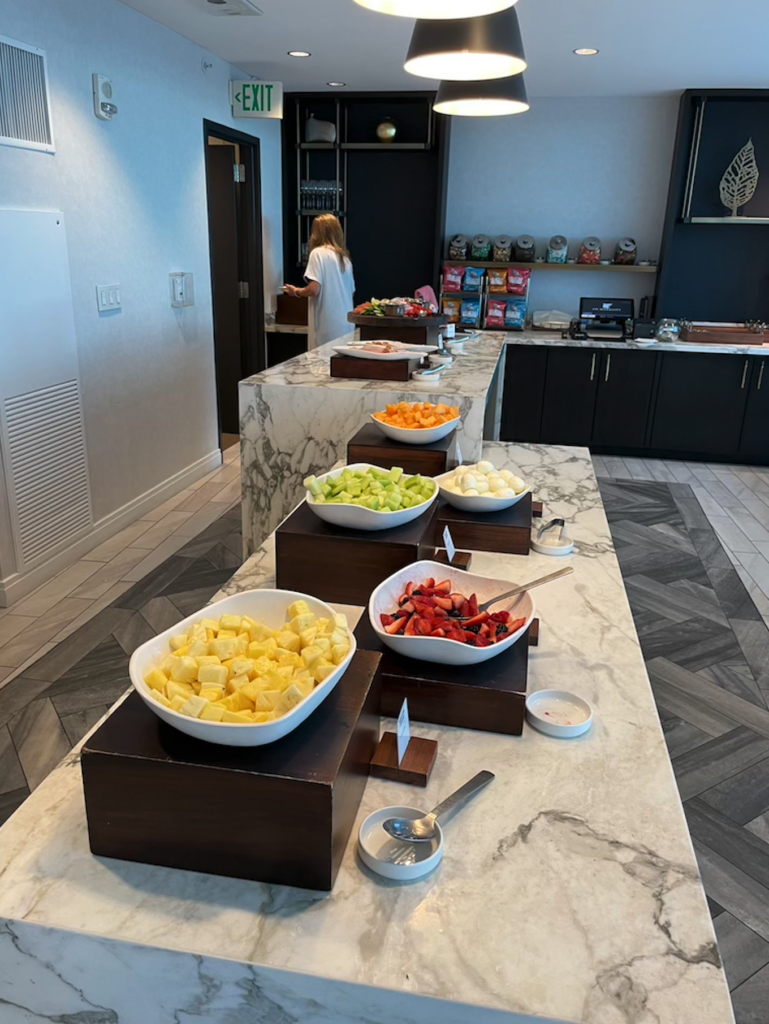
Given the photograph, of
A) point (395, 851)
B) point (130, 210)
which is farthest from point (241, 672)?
point (130, 210)

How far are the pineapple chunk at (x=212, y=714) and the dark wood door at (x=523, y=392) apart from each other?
5272 mm

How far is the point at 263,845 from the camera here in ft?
3.03

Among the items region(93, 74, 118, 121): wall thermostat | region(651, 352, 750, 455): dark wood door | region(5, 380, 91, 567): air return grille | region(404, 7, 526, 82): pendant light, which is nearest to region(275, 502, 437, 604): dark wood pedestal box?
region(404, 7, 526, 82): pendant light

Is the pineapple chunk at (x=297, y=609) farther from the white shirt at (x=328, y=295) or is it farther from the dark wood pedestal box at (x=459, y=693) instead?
the white shirt at (x=328, y=295)

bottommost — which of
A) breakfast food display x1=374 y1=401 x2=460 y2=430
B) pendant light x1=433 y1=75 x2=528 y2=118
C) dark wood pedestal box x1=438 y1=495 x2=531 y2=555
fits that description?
Answer: dark wood pedestal box x1=438 y1=495 x2=531 y2=555

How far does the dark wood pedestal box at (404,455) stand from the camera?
7.33 feet

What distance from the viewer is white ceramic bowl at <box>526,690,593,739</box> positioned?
1235 mm

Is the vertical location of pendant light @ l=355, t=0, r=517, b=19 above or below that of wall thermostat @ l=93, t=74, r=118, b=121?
below

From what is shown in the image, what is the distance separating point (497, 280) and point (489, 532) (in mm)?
4679

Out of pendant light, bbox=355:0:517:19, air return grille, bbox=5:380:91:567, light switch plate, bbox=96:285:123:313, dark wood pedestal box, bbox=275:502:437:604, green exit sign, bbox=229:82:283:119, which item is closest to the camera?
pendant light, bbox=355:0:517:19

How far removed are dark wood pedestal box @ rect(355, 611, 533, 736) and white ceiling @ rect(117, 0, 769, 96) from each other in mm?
3476

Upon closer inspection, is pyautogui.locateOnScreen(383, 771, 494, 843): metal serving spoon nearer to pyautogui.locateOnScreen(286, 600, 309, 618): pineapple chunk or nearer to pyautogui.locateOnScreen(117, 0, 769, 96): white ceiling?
pyautogui.locateOnScreen(286, 600, 309, 618): pineapple chunk

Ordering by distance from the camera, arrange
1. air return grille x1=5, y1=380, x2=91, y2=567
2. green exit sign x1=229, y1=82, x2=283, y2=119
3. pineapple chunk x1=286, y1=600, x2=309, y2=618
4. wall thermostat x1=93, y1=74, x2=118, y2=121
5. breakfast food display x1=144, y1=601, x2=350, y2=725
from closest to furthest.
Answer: breakfast food display x1=144, y1=601, x2=350, y2=725, pineapple chunk x1=286, y1=600, x2=309, y2=618, air return grille x1=5, y1=380, x2=91, y2=567, wall thermostat x1=93, y1=74, x2=118, y2=121, green exit sign x1=229, y1=82, x2=283, y2=119

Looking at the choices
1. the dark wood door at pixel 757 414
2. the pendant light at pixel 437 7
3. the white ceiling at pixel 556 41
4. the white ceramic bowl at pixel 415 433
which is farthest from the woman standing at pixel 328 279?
the pendant light at pixel 437 7
